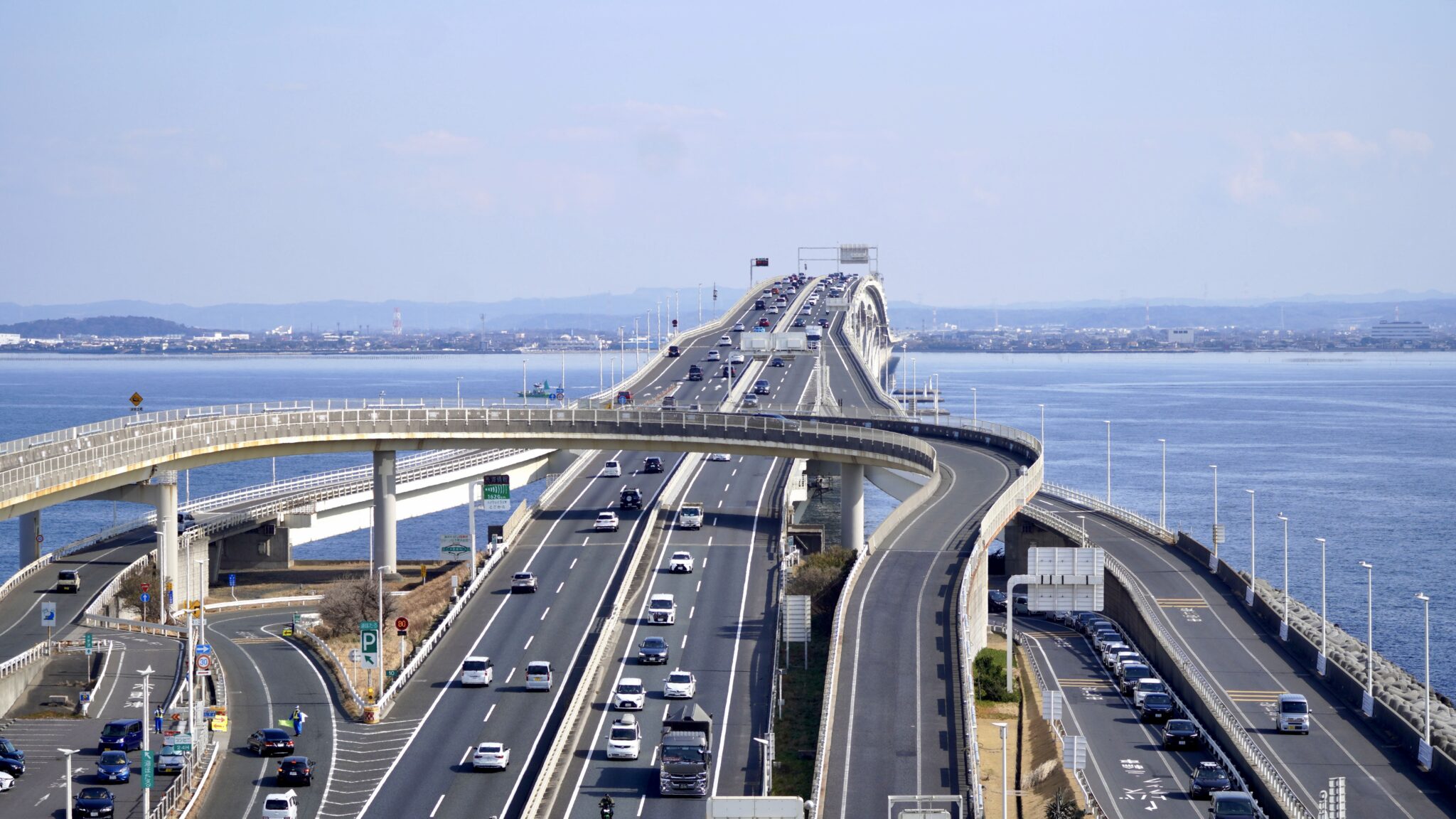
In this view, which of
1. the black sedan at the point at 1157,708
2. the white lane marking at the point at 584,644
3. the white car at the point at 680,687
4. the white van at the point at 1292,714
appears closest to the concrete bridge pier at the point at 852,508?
the white lane marking at the point at 584,644

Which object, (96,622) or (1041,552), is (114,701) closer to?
(96,622)

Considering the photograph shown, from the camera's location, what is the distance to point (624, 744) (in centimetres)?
4488

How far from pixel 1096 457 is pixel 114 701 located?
11836 centimetres

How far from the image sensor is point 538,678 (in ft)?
168

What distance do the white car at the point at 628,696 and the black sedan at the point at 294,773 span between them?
10.4m

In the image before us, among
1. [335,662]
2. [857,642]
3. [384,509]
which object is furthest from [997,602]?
[335,662]

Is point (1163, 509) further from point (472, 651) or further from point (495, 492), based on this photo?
point (472, 651)

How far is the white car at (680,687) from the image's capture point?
167 ft

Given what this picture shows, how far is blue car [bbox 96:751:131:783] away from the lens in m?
42.4

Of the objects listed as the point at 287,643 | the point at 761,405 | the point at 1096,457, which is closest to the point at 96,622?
the point at 287,643

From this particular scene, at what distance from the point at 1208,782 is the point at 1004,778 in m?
9.87

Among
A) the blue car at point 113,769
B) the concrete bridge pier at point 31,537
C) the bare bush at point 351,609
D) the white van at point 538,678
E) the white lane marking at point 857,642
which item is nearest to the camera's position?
the white lane marking at point 857,642

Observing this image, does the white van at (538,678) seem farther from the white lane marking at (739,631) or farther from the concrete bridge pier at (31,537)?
the concrete bridge pier at (31,537)

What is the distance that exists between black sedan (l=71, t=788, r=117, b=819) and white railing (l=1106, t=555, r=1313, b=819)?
2900cm
